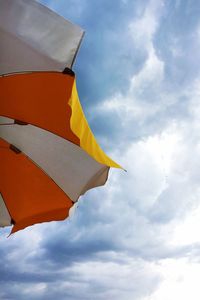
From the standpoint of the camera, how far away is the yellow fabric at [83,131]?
347 centimetres

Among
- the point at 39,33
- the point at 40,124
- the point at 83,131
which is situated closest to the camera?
the point at 39,33

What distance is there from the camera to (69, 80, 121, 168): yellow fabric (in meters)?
3.47

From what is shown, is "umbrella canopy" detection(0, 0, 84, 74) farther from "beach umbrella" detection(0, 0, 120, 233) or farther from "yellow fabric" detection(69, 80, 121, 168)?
"yellow fabric" detection(69, 80, 121, 168)

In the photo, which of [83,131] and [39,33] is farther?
[83,131]

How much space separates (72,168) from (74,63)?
1.82 m

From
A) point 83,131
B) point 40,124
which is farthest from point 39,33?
point 40,124

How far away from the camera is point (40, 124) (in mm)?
4230

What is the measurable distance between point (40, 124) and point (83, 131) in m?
0.83

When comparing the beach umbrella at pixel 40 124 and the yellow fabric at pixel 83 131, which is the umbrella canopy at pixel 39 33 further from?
the yellow fabric at pixel 83 131

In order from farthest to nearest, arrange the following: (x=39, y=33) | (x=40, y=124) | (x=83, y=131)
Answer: (x=40, y=124), (x=83, y=131), (x=39, y=33)

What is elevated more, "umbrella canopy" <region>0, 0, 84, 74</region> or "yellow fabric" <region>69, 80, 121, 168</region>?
"umbrella canopy" <region>0, 0, 84, 74</region>

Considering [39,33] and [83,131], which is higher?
[39,33]

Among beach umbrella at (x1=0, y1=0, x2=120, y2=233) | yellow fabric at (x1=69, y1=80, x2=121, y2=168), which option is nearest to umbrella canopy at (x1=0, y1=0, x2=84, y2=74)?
beach umbrella at (x1=0, y1=0, x2=120, y2=233)

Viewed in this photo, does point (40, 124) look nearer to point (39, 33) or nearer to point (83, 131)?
point (83, 131)
